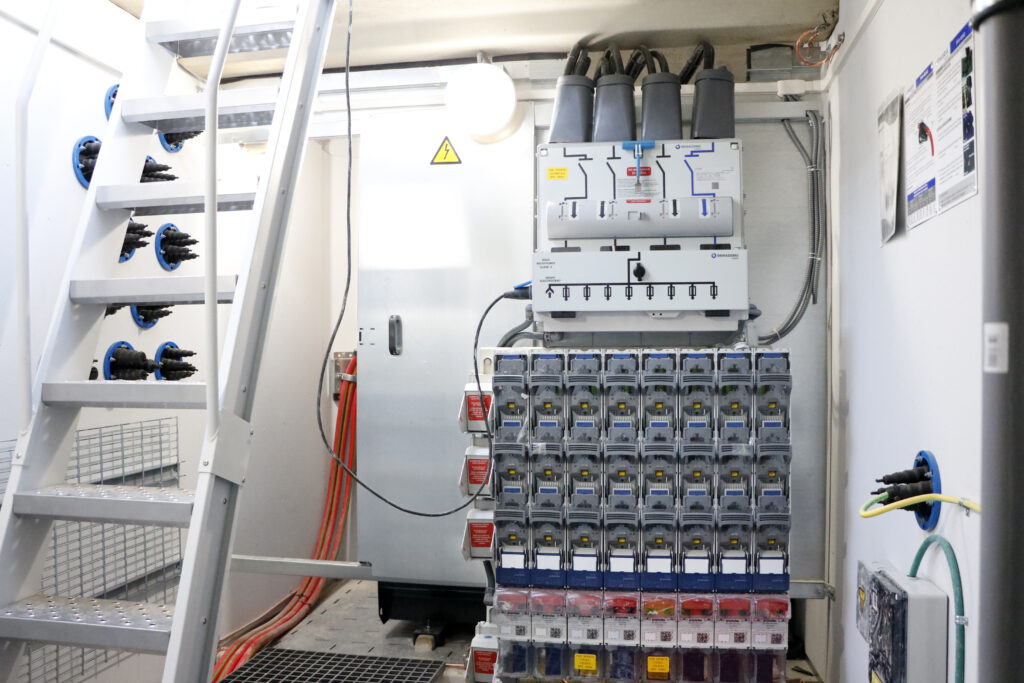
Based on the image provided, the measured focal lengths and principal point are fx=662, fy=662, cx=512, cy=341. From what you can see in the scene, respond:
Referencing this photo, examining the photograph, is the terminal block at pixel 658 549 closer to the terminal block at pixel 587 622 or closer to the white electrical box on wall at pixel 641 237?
the terminal block at pixel 587 622

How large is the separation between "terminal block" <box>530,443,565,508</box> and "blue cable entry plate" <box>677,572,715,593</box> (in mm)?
480

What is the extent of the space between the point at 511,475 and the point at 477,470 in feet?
0.80

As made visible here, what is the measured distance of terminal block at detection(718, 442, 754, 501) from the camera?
219cm

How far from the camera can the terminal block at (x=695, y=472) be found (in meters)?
2.21

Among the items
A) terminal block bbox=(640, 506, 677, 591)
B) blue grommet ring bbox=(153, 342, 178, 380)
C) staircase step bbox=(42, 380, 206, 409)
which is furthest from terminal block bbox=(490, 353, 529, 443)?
blue grommet ring bbox=(153, 342, 178, 380)

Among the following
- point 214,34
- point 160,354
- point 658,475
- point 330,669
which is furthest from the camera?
point 330,669

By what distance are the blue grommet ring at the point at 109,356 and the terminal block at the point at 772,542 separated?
7.44ft

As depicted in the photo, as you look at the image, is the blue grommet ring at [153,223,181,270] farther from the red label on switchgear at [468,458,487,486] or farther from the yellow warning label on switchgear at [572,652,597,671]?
the yellow warning label on switchgear at [572,652,597,671]

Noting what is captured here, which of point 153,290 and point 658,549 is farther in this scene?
point 658,549

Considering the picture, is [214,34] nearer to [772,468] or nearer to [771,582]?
[772,468]

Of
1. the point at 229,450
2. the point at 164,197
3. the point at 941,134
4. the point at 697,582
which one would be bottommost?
the point at 697,582

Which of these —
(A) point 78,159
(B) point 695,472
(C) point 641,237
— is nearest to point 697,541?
(B) point 695,472

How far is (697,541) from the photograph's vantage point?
7.35 ft

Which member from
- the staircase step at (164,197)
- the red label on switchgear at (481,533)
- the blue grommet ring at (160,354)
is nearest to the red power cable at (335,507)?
the blue grommet ring at (160,354)
